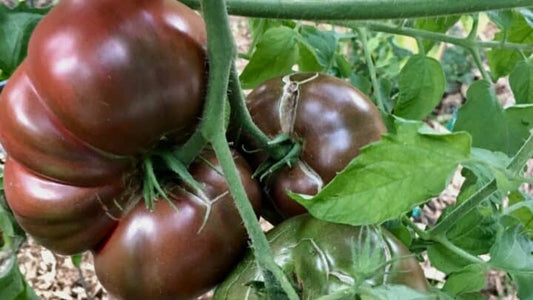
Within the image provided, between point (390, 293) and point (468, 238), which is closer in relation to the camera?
point (390, 293)

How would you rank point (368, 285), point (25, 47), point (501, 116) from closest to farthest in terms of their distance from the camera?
point (368, 285), point (25, 47), point (501, 116)

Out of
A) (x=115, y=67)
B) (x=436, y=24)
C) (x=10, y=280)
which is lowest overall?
(x=10, y=280)

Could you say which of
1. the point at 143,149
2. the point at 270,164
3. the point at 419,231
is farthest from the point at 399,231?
the point at 143,149

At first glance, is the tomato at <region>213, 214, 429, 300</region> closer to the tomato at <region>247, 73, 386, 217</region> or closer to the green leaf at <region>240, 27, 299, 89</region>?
the tomato at <region>247, 73, 386, 217</region>

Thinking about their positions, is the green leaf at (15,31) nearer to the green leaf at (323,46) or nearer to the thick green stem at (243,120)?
the thick green stem at (243,120)

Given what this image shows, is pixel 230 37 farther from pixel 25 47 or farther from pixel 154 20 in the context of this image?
pixel 25 47

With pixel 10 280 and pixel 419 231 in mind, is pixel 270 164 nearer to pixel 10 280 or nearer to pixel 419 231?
pixel 419 231

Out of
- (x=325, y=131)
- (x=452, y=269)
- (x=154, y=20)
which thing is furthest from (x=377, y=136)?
(x=154, y=20)
